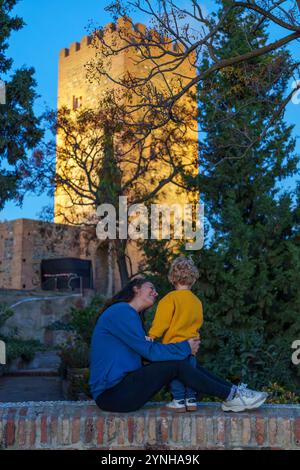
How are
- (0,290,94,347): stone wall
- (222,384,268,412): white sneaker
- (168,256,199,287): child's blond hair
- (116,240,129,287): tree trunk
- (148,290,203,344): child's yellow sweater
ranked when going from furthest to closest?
(0,290,94,347): stone wall < (116,240,129,287): tree trunk < (168,256,199,287): child's blond hair < (148,290,203,344): child's yellow sweater < (222,384,268,412): white sneaker

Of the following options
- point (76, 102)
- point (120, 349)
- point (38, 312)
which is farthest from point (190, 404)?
point (76, 102)

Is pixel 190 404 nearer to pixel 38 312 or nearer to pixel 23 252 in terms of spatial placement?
pixel 38 312

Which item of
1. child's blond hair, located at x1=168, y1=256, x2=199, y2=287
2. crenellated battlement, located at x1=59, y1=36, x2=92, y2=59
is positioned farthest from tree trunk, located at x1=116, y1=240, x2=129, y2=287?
crenellated battlement, located at x1=59, y1=36, x2=92, y2=59

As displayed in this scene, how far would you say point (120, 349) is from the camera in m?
3.79

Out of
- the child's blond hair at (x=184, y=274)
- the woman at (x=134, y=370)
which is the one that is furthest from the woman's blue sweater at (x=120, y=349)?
the child's blond hair at (x=184, y=274)

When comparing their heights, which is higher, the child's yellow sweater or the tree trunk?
the tree trunk

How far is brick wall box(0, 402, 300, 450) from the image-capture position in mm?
3631

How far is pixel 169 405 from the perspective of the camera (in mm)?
3926

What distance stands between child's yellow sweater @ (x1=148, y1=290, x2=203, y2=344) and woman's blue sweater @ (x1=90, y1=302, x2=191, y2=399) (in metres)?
0.29

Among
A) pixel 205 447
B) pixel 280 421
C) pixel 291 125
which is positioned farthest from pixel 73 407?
pixel 291 125

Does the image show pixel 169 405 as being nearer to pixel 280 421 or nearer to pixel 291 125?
pixel 280 421

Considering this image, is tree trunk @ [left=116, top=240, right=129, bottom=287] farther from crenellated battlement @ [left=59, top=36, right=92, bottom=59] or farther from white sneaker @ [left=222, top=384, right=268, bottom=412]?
crenellated battlement @ [left=59, top=36, right=92, bottom=59]

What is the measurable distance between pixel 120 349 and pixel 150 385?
12.0 inches
